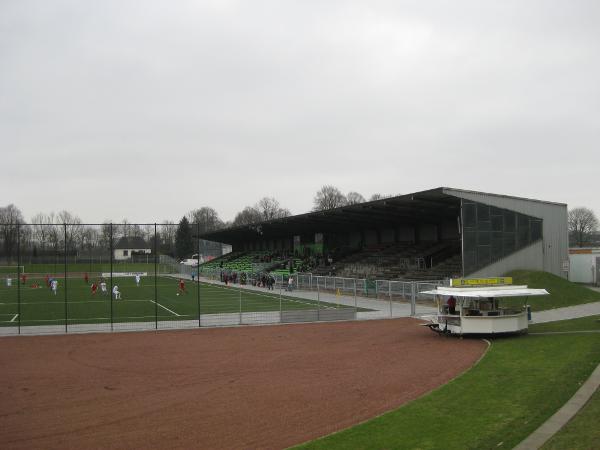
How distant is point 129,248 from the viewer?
3866 cm

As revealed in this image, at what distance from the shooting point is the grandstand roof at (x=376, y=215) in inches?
1575

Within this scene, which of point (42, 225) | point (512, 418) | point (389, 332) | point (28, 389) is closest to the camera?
point (512, 418)

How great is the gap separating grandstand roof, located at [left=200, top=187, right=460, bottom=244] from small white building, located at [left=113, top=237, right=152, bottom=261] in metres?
18.1

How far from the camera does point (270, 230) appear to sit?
251 ft

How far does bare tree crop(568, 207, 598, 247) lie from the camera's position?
11094 centimetres

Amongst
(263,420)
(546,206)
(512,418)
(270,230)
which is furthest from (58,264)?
(270,230)

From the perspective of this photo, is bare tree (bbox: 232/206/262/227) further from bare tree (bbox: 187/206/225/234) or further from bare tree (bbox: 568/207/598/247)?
bare tree (bbox: 568/207/598/247)

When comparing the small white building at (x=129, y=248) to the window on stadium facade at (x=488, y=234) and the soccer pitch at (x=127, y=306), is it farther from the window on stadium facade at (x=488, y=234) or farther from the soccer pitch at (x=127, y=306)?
the window on stadium facade at (x=488, y=234)

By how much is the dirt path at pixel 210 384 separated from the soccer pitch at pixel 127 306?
4.76 metres

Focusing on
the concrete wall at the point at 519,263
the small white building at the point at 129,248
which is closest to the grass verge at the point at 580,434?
the small white building at the point at 129,248

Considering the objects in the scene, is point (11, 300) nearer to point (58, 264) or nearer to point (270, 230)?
point (58, 264)

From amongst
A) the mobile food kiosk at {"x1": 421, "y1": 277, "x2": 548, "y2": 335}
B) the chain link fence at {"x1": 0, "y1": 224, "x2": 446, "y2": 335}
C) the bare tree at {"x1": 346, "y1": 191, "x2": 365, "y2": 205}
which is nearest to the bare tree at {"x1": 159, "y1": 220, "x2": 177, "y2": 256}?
the chain link fence at {"x1": 0, "y1": 224, "x2": 446, "y2": 335}

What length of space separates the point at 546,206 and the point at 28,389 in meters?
38.1

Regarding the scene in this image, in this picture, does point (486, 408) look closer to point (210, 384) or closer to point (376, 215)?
point (210, 384)
